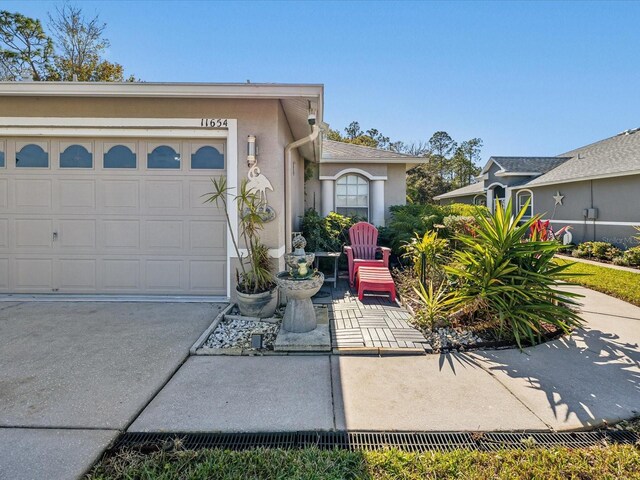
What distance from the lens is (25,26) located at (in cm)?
1644

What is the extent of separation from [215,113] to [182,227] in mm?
1845

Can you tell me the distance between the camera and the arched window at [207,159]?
5086 mm

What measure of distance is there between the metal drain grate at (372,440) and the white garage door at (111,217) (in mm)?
3116

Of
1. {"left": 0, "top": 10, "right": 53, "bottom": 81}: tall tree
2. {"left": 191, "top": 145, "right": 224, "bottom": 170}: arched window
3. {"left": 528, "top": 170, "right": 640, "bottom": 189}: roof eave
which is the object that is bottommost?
{"left": 191, "top": 145, "right": 224, "bottom": 170}: arched window

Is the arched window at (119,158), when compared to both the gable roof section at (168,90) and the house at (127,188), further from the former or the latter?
the gable roof section at (168,90)

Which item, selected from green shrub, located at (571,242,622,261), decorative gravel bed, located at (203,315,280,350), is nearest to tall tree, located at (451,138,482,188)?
green shrub, located at (571,242,622,261)

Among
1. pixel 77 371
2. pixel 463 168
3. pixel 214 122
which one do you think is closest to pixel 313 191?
pixel 214 122

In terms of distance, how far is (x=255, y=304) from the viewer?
4.43m

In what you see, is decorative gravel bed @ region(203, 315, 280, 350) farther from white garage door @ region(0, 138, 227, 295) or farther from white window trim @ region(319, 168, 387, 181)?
white window trim @ region(319, 168, 387, 181)

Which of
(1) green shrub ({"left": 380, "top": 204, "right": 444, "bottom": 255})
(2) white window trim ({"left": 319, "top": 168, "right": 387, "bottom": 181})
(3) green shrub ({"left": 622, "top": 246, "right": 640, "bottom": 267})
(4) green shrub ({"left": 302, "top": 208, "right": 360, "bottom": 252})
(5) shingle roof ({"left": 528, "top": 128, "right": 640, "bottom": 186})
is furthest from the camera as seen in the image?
(5) shingle roof ({"left": 528, "top": 128, "right": 640, "bottom": 186})

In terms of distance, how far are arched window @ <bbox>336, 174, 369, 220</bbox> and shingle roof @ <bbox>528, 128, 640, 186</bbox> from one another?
8.18 meters

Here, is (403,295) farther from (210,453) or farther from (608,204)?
(608,204)

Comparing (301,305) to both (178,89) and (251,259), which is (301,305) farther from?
(178,89)

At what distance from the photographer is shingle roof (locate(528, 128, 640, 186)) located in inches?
417
